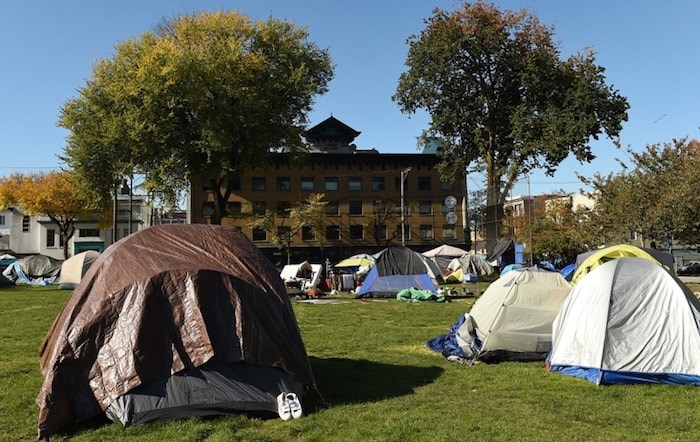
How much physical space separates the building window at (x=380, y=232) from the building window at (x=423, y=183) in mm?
6186

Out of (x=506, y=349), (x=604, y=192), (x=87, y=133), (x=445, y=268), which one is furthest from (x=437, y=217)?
(x=506, y=349)

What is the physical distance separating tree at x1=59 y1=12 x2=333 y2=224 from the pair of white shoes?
27.6 meters

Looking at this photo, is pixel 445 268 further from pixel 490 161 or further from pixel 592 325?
pixel 592 325

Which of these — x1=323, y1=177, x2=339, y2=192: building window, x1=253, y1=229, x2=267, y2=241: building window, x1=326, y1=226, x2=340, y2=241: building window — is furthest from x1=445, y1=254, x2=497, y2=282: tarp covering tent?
x1=253, y1=229, x2=267, y2=241: building window

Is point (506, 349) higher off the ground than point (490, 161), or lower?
lower

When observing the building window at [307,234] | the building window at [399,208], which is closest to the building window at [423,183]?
the building window at [399,208]

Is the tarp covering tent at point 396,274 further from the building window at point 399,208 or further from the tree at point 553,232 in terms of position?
the building window at point 399,208

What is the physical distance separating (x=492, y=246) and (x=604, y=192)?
7356 mm

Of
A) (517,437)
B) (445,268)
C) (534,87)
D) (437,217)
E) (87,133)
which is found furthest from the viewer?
(437,217)

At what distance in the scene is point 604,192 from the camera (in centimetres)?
2920

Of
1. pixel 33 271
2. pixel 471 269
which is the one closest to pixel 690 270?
pixel 471 269

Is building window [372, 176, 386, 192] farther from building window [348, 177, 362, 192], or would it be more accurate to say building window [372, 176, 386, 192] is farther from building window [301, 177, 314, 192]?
building window [301, 177, 314, 192]

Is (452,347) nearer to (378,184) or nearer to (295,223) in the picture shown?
(295,223)

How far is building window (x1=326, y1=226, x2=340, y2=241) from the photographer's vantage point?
2398 inches
